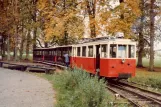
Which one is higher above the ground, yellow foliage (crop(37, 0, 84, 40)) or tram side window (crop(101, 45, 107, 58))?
yellow foliage (crop(37, 0, 84, 40))

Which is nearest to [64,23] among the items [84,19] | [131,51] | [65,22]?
[65,22]

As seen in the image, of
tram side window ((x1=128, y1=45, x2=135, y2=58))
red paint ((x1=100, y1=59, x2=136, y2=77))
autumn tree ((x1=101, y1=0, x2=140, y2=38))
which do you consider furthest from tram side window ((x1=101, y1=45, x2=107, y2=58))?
autumn tree ((x1=101, y1=0, x2=140, y2=38))

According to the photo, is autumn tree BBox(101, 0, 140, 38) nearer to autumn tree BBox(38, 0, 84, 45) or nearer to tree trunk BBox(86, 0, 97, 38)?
tree trunk BBox(86, 0, 97, 38)

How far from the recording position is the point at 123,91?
17828 mm

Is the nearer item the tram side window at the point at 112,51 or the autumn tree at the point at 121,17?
the tram side window at the point at 112,51

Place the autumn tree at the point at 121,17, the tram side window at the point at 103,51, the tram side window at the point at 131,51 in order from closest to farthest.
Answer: the tram side window at the point at 103,51
the tram side window at the point at 131,51
the autumn tree at the point at 121,17

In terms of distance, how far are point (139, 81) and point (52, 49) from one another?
19272mm

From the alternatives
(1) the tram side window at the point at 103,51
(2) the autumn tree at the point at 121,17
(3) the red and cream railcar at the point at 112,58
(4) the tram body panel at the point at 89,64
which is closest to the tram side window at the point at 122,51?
(3) the red and cream railcar at the point at 112,58

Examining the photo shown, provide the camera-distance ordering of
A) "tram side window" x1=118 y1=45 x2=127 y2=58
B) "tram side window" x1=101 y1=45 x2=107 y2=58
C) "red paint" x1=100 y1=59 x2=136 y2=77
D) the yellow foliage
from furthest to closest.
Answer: the yellow foliage
"tram side window" x1=118 y1=45 x2=127 y2=58
"tram side window" x1=101 y1=45 x2=107 y2=58
"red paint" x1=100 y1=59 x2=136 y2=77

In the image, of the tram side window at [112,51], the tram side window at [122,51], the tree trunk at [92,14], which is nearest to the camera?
the tram side window at [112,51]

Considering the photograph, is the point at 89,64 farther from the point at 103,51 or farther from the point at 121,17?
the point at 121,17

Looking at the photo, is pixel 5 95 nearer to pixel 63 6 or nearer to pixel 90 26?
pixel 90 26

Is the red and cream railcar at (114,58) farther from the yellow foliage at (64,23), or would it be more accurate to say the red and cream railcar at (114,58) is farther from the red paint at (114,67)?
the yellow foliage at (64,23)

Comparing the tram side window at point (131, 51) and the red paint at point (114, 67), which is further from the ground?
the tram side window at point (131, 51)
